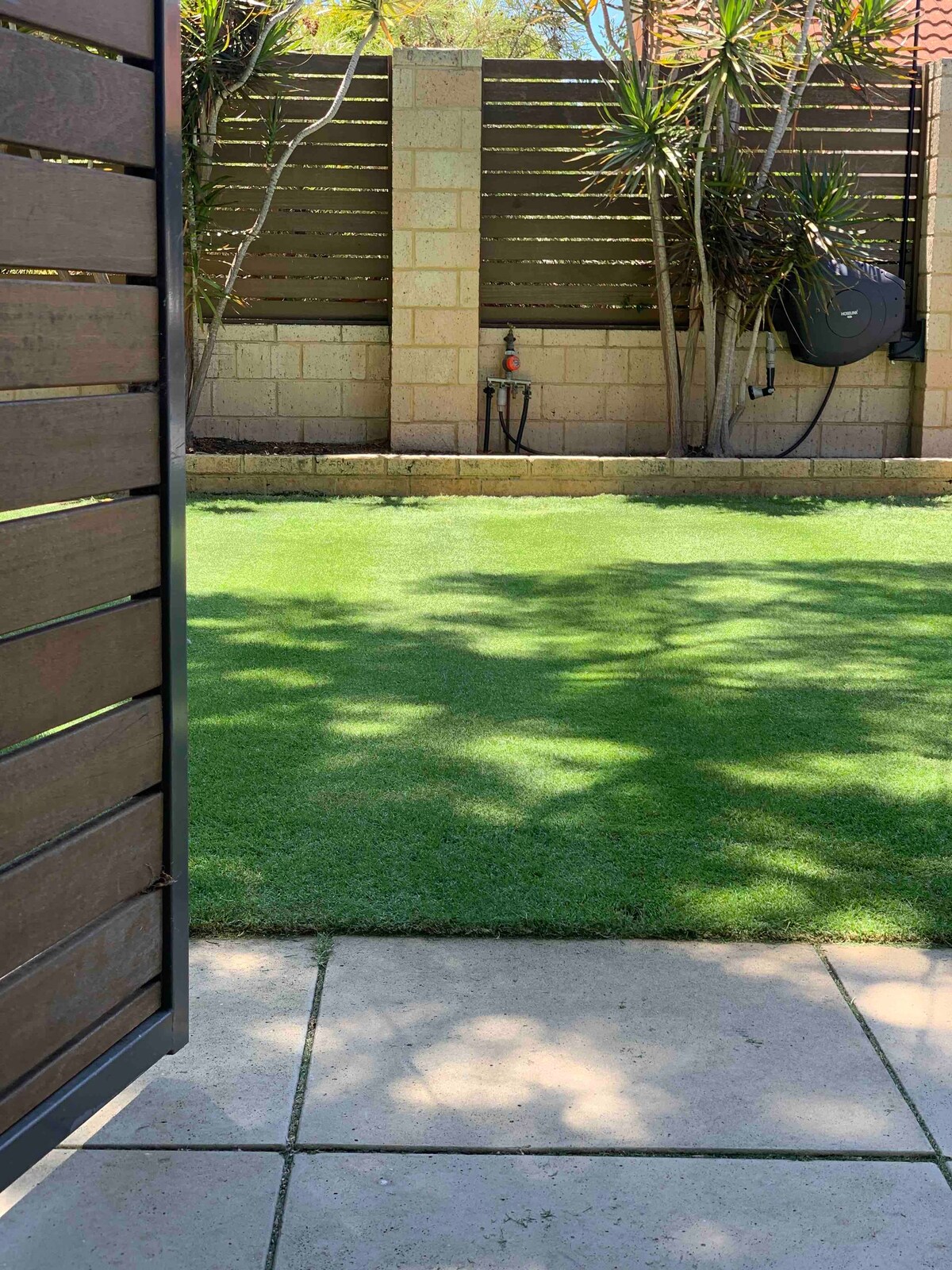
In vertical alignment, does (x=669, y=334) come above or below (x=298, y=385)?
above

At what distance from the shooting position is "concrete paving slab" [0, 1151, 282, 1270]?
5.49 ft

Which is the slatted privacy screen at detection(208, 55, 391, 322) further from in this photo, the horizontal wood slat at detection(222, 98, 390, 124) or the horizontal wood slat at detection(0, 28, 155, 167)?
the horizontal wood slat at detection(0, 28, 155, 167)

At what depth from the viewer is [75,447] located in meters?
1.71

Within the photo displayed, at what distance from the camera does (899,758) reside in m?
3.65

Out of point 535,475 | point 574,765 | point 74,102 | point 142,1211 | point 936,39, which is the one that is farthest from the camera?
point 936,39

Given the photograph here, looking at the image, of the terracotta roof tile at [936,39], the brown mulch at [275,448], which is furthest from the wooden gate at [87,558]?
the terracotta roof tile at [936,39]

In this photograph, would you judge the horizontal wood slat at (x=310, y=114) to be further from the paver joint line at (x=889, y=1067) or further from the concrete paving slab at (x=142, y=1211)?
the concrete paving slab at (x=142, y=1211)

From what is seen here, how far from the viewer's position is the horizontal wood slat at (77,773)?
5.49 ft

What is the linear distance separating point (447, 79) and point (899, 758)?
7.09 m

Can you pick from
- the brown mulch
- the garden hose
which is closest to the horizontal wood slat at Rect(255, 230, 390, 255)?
the brown mulch

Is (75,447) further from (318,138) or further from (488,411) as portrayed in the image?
(318,138)

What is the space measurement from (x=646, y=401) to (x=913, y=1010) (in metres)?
7.98

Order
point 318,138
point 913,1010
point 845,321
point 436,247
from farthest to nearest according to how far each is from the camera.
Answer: point 318,138 → point 436,247 → point 845,321 → point 913,1010

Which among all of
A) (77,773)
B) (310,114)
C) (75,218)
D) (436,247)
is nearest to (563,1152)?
(77,773)
